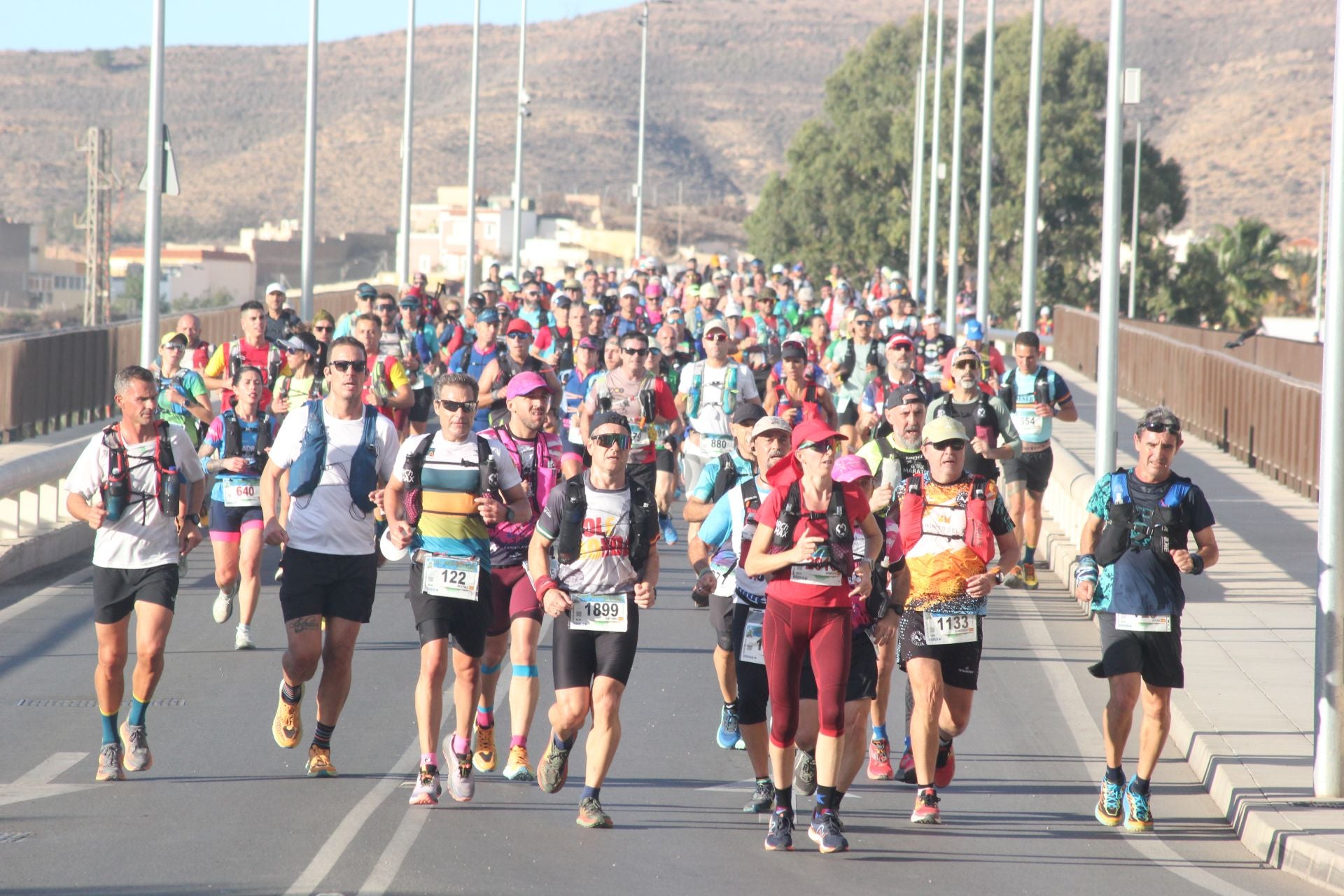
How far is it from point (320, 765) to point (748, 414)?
2.86m

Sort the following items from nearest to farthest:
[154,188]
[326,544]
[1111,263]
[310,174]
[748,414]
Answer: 1. [326,544]
2. [748,414]
3. [1111,263]
4. [154,188]
5. [310,174]

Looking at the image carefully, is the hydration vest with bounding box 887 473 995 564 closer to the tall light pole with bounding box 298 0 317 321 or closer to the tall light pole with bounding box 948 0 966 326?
the tall light pole with bounding box 298 0 317 321

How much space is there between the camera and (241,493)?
38.0 feet

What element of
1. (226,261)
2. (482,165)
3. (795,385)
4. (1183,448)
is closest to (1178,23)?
(482,165)

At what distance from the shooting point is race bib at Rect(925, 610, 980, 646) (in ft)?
27.3

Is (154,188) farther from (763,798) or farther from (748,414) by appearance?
(763,798)

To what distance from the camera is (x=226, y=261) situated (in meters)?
92.7

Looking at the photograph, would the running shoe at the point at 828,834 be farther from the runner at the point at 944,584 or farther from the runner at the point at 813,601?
the runner at the point at 944,584

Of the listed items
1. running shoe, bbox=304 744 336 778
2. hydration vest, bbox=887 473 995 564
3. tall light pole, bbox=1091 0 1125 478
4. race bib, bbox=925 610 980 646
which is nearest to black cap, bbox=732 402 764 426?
hydration vest, bbox=887 473 995 564

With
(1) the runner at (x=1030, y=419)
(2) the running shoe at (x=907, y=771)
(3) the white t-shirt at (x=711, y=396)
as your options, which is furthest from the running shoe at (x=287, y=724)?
(1) the runner at (x=1030, y=419)

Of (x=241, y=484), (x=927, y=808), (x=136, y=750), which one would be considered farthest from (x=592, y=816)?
(x=241, y=484)

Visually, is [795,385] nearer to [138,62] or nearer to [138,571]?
[138,571]

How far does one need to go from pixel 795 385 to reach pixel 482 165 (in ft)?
429

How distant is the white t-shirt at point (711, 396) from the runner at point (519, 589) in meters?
5.66
